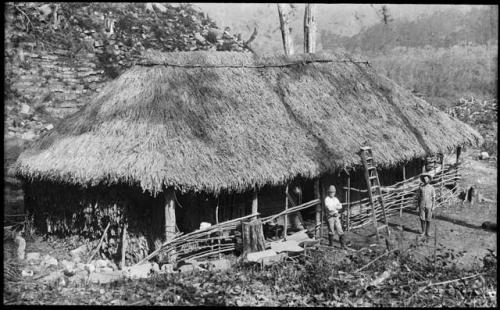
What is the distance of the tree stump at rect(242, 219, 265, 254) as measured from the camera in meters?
10.5

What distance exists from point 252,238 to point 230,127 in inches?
104

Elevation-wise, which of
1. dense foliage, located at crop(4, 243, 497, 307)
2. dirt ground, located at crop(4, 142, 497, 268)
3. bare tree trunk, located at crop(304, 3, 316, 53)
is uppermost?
bare tree trunk, located at crop(304, 3, 316, 53)

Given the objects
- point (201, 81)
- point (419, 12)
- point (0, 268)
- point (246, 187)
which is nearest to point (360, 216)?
point (246, 187)

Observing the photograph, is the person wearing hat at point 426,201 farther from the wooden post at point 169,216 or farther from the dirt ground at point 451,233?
the wooden post at point 169,216

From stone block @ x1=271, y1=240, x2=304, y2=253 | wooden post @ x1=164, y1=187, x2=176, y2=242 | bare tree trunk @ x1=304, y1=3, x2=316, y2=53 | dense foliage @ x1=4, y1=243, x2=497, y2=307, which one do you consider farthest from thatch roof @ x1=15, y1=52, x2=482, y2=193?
bare tree trunk @ x1=304, y1=3, x2=316, y2=53

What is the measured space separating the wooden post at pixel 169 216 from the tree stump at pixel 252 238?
140 centimetres

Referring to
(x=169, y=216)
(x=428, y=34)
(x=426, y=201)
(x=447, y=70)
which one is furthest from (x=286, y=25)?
(x=428, y=34)

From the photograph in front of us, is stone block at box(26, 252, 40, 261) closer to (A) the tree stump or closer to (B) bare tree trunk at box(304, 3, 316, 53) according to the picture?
(A) the tree stump

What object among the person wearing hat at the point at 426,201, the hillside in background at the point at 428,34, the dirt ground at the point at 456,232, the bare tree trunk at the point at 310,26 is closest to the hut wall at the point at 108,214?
the dirt ground at the point at 456,232

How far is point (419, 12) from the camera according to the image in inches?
2109

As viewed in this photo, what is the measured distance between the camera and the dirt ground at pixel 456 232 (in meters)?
11.3

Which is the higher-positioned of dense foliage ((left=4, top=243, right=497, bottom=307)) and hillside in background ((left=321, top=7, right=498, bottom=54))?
hillside in background ((left=321, top=7, right=498, bottom=54))

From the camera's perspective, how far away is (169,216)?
34.3 feet

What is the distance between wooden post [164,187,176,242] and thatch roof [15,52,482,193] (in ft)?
1.47
